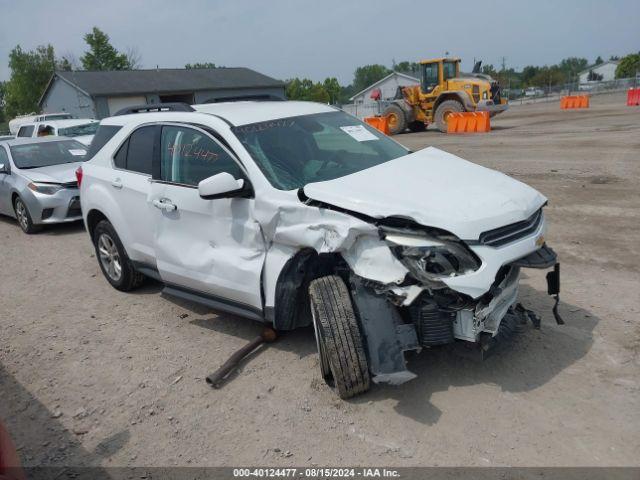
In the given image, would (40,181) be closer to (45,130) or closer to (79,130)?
(79,130)

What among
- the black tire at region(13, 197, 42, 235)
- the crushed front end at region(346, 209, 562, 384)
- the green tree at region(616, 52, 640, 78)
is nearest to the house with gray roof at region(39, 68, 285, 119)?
the black tire at region(13, 197, 42, 235)

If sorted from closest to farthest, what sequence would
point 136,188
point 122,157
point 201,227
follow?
point 201,227
point 136,188
point 122,157

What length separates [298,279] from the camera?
3.77 metres

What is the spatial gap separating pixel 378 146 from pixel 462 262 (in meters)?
1.86

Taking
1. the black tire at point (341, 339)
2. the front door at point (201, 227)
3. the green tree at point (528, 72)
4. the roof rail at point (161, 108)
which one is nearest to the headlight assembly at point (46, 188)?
the roof rail at point (161, 108)

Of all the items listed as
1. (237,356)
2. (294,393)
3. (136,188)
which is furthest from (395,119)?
(294,393)

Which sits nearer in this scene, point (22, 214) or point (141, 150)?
point (141, 150)

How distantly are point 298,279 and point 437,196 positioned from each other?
1.12 metres

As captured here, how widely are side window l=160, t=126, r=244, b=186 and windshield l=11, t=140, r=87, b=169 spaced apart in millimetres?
6058

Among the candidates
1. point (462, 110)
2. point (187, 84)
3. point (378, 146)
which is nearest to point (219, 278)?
point (378, 146)

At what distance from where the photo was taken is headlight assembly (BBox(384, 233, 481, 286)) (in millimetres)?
3141

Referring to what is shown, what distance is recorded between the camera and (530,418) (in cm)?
320

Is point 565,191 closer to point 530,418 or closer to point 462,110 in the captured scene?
point 530,418

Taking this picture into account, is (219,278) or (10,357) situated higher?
(219,278)
